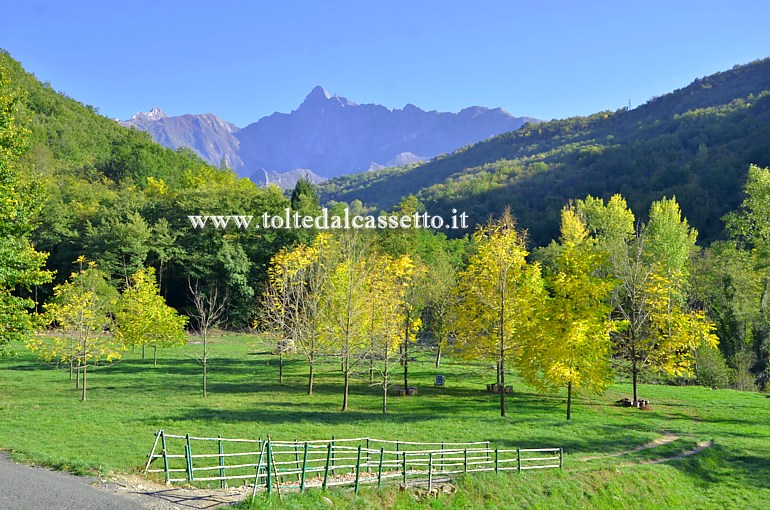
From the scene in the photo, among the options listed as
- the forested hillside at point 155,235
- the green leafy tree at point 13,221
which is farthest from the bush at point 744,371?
the green leafy tree at point 13,221

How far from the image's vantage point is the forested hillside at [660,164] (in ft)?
328

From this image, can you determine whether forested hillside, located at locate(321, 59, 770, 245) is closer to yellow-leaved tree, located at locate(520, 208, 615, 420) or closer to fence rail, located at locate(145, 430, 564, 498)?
yellow-leaved tree, located at locate(520, 208, 615, 420)

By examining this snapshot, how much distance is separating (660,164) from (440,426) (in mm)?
108244

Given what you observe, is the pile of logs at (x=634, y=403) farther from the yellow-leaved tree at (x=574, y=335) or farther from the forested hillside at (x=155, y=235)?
the forested hillside at (x=155, y=235)

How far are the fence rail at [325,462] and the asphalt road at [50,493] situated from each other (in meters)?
1.46

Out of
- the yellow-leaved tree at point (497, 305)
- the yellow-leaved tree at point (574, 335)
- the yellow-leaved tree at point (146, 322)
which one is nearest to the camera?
the yellow-leaved tree at point (574, 335)

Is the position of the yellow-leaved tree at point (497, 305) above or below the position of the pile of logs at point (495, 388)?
above

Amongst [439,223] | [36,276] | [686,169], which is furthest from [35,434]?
[686,169]

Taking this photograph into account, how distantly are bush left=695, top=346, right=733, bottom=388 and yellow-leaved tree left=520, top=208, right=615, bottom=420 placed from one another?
840 inches

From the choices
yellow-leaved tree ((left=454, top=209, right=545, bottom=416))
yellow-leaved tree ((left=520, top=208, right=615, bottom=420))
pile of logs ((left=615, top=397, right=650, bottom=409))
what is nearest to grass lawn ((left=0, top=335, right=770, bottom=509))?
pile of logs ((left=615, top=397, right=650, bottom=409))

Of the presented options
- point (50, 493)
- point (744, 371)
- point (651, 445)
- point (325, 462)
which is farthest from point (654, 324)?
point (50, 493)

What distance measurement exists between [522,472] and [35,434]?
60.6 ft

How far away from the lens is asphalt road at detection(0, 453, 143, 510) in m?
12.2

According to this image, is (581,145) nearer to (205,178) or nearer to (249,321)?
(205,178)
